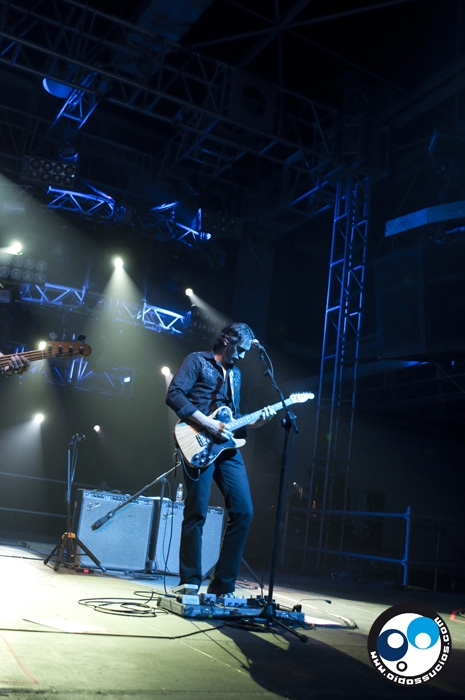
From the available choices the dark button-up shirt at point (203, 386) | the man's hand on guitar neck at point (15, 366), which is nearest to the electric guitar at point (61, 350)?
the man's hand on guitar neck at point (15, 366)

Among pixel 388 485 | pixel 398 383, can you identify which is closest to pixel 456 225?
pixel 398 383

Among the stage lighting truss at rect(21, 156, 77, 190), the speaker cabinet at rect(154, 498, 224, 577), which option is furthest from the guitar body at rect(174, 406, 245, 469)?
the stage lighting truss at rect(21, 156, 77, 190)

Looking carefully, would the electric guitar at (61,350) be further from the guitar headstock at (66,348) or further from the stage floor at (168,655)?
the stage floor at (168,655)

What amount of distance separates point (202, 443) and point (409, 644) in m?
1.81

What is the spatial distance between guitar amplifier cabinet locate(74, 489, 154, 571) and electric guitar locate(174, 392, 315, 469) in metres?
3.23

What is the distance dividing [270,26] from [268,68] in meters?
1.46

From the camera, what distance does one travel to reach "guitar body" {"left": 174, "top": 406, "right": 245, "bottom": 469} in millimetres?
3824

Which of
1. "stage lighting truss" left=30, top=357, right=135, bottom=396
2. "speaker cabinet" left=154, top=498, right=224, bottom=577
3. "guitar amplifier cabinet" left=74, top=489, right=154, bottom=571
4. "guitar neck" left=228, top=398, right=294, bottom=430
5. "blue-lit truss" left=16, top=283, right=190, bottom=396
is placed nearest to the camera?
"guitar neck" left=228, top=398, right=294, bottom=430

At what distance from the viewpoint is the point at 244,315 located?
14.2 m

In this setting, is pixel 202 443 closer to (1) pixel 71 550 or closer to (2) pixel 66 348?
(2) pixel 66 348

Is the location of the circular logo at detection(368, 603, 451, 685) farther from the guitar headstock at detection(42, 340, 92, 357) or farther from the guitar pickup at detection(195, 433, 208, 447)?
the guitar headstock at detection(42, 340, 92, 357)

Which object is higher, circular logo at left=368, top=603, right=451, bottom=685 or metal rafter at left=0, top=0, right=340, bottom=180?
metal rafter at left=0, top=0, right=340, bottom=180

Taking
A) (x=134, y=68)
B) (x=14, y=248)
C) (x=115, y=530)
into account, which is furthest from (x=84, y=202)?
(x=115, y=530)

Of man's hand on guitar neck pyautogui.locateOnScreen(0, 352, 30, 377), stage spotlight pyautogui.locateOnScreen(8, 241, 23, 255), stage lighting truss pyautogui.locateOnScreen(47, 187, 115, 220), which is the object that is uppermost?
stage lighting truss pyautogui.locateOnScreen(47, 187, 115, 220)
